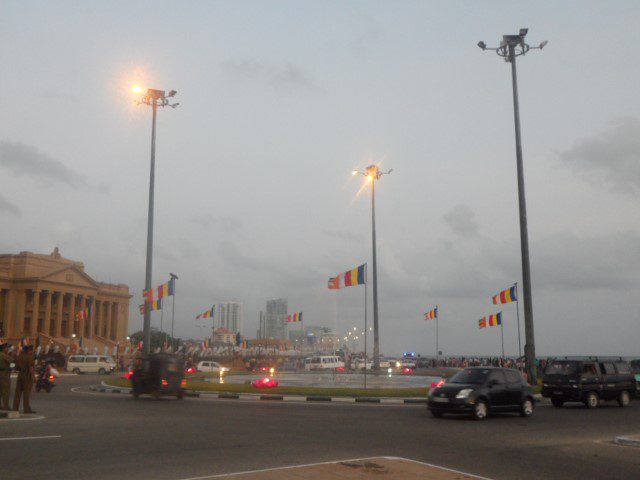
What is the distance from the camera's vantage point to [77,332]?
3728 inches

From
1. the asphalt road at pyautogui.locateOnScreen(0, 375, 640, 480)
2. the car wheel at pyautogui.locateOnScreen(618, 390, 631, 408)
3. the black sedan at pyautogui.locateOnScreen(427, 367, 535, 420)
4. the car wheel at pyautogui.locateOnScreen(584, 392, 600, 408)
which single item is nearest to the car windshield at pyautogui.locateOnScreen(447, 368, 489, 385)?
the black sedan at pyautogui.locateOnScreen(427, 367, 535, 420)

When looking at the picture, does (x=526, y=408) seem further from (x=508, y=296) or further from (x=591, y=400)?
(x=508, y=296)

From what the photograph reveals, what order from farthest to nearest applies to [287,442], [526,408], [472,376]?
[526,408]
[472,376]
[287,442]

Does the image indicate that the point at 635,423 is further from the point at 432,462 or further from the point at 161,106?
the point at 161,106

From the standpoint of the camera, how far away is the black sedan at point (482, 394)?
A: 57.5 feet

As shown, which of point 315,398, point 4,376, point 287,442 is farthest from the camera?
point 315,398

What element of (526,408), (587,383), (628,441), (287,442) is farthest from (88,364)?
(628,441)

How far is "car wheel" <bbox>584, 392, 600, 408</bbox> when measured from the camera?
22.4m

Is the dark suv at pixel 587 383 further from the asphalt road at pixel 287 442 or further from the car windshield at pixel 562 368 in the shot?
the asphalt road at pixel 287 442

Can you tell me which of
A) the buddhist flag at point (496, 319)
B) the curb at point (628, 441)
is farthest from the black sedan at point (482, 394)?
the buddhist flag at point (496, 319)

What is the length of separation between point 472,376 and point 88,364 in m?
44.7

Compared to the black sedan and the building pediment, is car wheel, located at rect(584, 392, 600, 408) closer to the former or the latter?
the black sedan

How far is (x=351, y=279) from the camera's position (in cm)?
3650

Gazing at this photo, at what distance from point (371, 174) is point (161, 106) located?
1758 cm
